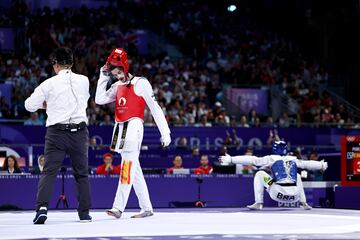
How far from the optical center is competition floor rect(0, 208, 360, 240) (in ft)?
26.6

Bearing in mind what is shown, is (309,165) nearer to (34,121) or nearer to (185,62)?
(34,121)

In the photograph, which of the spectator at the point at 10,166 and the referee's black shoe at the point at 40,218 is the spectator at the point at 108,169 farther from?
the referee's black shoe at the point at 40,218

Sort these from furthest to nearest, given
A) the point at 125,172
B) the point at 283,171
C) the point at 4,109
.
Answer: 1. the point at 4,109
2. the point at 283,171
3. the point at 125,172

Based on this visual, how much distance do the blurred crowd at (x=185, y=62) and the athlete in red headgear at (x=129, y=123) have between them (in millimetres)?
11320

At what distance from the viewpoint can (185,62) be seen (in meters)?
30.6

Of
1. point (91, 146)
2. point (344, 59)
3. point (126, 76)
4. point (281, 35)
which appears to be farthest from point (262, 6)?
point (126, 76)

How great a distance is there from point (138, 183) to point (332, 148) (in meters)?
13.9

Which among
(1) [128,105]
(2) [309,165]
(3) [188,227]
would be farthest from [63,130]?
(2) [309,165]

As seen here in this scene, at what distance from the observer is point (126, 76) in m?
11.1

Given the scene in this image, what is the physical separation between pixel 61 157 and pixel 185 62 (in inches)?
821

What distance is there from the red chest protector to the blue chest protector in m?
3.80

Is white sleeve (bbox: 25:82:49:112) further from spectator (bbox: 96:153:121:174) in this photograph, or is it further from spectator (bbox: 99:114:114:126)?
spectator (bbox: 99:114:114:126)

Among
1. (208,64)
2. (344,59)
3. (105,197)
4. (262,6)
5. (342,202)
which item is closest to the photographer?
(342,202)

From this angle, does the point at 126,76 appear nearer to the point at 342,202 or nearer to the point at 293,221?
the point at 293,221
